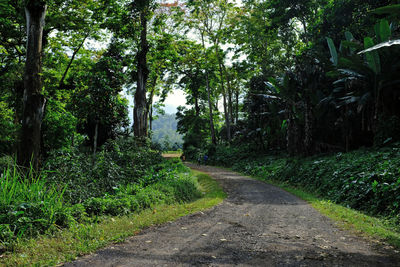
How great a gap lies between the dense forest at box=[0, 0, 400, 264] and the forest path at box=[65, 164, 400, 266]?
1.47 metres

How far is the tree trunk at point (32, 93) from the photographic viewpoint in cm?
815

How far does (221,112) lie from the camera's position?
149ft

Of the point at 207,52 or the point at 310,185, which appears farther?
the point at 207,52

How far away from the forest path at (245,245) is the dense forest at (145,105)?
4.83 ft

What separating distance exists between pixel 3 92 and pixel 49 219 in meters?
16.5

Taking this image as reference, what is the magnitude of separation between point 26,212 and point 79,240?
1040 millimetres

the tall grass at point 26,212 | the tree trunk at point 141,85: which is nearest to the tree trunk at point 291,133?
the tree trunk at point 141,85

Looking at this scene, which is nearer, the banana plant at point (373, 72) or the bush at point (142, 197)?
the bush at point (142, 197)

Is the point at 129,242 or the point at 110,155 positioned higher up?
the point at 110,155

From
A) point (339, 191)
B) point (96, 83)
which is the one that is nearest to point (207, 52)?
point (96, 83)

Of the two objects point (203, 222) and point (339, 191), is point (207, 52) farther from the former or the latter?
point (203, 222)

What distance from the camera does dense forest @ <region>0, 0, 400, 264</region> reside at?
7.04 meters

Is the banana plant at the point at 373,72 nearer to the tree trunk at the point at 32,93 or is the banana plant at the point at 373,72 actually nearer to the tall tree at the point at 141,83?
the tree trunk at the point at 32,93

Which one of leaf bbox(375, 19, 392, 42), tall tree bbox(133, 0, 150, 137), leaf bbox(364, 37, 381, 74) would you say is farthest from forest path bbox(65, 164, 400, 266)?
tall tree bbox(133, 0, 150, 137)
